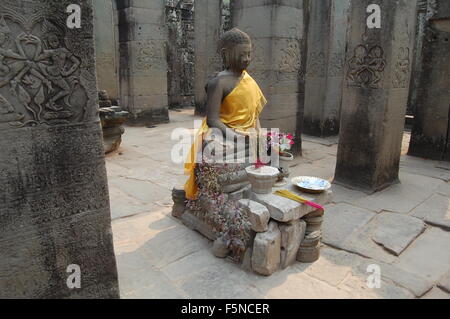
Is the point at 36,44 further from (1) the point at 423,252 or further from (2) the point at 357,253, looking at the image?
(1) the point at 423,252

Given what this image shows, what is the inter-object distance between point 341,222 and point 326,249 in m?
0.69

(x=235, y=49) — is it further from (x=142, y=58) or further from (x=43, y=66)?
(x=142, y=58)

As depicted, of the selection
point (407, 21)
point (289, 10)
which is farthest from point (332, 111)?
point (407, 21)

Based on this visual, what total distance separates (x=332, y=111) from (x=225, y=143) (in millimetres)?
6361

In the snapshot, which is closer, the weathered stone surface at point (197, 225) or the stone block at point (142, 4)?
the weathered stone surface at point (197, 225)

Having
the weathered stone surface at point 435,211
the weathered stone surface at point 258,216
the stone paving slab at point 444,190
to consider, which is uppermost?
the weathered stone surface at point 258,216

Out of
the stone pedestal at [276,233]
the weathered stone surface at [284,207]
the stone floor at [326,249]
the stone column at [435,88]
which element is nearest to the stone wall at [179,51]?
the stone floor at [326,249]

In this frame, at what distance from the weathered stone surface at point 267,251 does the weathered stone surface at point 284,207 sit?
0.15 metres

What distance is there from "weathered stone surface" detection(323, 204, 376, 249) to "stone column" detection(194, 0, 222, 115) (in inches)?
318

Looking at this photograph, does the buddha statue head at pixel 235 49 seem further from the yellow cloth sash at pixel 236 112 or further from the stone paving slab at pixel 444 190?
the stone paving slab at pixel 444 190

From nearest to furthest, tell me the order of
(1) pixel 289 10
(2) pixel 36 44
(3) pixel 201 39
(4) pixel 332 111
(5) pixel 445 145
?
(2) pixel 36 44 → (1) pixel 289 10 → (5) pixel 445 145 → (4) pixel 332 111 → (3) pixel 201 39

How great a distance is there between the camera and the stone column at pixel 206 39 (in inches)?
449

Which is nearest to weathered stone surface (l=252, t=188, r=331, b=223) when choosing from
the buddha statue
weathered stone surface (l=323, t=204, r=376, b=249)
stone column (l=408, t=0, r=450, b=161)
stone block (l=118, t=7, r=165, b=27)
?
the buddha statue

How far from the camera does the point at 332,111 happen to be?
9188 millimetres
